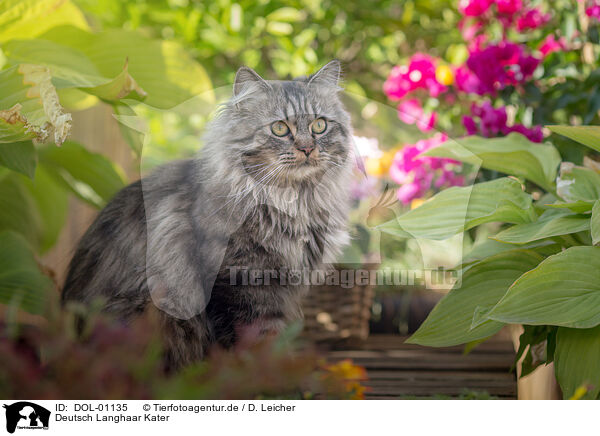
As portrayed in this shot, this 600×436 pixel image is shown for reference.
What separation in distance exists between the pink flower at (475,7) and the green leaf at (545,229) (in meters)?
0.84

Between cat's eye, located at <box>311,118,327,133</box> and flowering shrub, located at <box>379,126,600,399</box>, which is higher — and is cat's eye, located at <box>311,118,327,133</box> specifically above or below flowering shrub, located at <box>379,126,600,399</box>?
above

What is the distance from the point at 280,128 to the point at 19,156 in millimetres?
563

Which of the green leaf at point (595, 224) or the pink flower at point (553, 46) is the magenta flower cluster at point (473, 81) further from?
the green leaf at point (595, 224)

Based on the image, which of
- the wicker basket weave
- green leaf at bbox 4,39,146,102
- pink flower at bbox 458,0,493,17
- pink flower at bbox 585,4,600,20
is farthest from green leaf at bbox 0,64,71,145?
pink flower at bbox 585,4,600,20

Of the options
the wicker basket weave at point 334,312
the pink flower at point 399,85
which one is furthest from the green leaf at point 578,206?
the pink flower at point 399,85

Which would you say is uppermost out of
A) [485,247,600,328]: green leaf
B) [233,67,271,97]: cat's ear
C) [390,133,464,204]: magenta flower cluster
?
[233,67,271,97]: cat's ear

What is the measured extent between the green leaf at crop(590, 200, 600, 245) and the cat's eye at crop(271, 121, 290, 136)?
0.57 meters

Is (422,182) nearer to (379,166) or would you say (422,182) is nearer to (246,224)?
(379,166)

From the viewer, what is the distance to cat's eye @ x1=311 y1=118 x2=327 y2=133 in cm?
99

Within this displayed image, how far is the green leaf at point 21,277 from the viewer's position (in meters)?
1.11

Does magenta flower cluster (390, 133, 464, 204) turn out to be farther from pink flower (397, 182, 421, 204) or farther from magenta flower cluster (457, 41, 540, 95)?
magenta flower cluster (457, 41, 540, 95)

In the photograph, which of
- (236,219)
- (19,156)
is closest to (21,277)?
(19,156)
